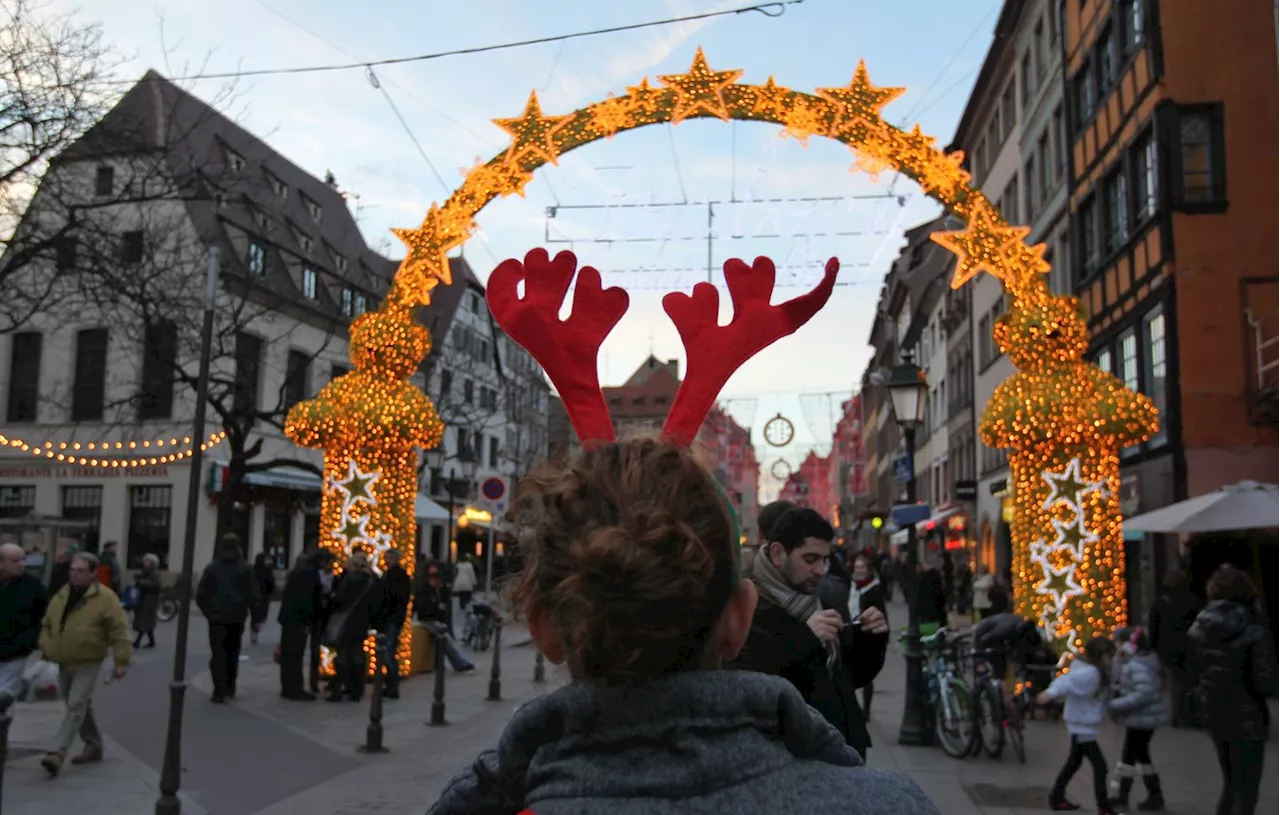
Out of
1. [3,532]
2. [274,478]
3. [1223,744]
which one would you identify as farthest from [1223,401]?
[274,478]

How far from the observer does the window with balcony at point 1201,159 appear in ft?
58.4

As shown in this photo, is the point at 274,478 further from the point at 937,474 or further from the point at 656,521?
the point at 656,521

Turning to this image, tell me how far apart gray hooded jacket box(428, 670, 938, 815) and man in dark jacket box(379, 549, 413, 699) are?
39.8 feet

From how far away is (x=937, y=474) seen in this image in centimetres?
4662

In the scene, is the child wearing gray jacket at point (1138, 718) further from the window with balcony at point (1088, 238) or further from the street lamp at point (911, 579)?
the window with balcony at point (1088, 238)

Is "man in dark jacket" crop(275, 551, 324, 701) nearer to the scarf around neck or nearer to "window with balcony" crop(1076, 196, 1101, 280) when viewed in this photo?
the scarf around neck

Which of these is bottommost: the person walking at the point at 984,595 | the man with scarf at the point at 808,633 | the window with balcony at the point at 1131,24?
the person walking at the point at 984,595

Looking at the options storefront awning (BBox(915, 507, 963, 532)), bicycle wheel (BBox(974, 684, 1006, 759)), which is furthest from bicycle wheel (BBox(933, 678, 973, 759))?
storefront awning (BBox(915, 507, 963, 532))

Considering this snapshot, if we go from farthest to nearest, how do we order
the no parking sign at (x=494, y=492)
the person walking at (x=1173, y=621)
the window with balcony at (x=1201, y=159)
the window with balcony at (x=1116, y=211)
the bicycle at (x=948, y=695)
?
the window with balcony at (x=1116, y=211), the no parking sign at (x=494, y=492), the window with balcony at (x=1201, y=159), the bicycle at (x=948, y=695), the person walking at (x=1173, y=621)

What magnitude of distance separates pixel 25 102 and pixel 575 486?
10544 millimetres

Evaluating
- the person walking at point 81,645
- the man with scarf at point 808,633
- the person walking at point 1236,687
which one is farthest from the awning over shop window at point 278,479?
the man with scarf at point 808,633

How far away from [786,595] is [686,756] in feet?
8.60

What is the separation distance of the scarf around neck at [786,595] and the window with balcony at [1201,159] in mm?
16337

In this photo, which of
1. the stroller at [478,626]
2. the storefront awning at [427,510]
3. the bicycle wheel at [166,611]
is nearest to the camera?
the stroller at [478,626]
